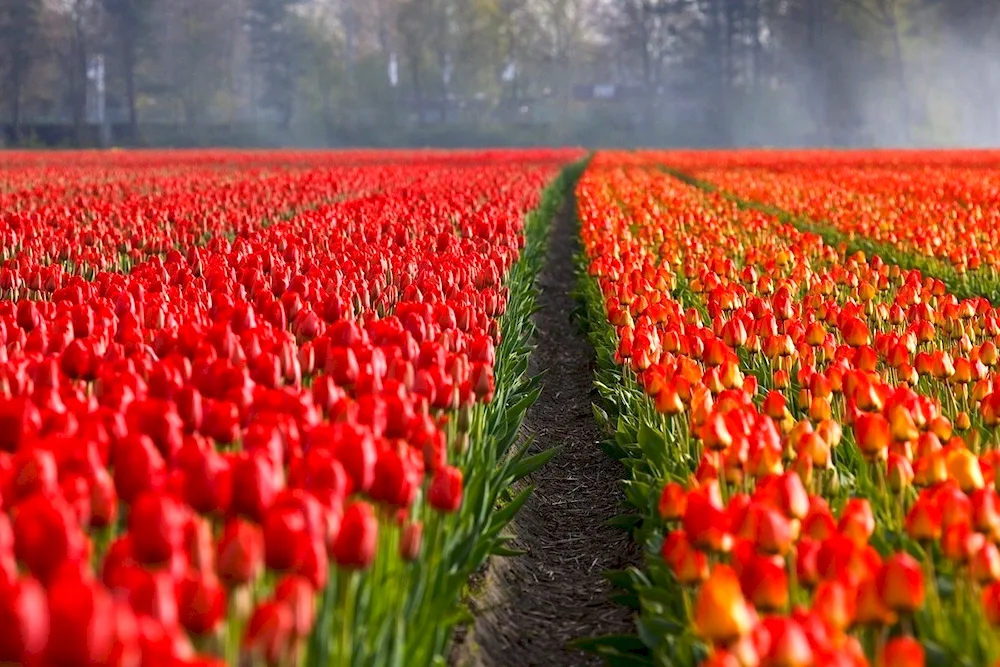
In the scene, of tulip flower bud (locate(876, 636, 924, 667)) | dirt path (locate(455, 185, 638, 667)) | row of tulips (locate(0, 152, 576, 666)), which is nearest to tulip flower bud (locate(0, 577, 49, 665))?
row of tulips (locate(0, 152, 576, 666))

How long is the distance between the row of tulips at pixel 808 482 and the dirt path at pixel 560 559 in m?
0.32

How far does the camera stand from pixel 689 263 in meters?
8.09

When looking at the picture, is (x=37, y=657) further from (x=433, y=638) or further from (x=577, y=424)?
(x=577, y=424)

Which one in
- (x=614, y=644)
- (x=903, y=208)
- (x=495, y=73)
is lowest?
(x=614, y=644)

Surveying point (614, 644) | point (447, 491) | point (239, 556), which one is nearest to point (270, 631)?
point (239, 556)

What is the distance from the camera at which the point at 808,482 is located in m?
3.22

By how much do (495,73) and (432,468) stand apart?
3142 inches

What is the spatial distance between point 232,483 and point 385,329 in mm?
1895

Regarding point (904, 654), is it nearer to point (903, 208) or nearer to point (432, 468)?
point (432, 468)

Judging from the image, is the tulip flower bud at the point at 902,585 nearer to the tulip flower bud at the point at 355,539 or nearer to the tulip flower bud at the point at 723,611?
the tulip flower bud at the point at 723,611

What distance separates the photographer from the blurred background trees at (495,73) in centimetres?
7056

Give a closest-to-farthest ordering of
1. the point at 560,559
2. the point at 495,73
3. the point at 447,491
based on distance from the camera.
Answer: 1. the point at 447,491
2. the point at 560,559
3. the point at 495,73

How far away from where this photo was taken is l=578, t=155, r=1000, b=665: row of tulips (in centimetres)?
230

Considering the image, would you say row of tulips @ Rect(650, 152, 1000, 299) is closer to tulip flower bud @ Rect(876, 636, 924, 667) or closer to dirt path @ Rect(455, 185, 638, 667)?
dirt path @ Rect(455, 185, 638, 667)
